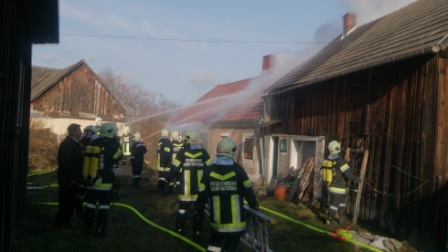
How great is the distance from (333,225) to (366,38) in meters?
6.87

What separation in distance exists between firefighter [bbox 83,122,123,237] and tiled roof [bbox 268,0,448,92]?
6.38 meters

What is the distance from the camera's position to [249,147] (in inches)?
745

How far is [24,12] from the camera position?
6113mm

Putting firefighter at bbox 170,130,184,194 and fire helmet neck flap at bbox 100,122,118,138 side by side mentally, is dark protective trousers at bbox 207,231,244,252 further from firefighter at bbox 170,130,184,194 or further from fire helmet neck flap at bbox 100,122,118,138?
firefighter at bbox 170,130,184,194

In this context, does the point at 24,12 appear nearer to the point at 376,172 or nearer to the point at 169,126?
the point at 376,172

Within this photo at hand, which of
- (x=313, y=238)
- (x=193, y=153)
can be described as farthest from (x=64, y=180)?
(x=313, y=238)

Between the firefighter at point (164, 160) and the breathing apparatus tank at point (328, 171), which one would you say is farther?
the firefighter at point (164, 160)

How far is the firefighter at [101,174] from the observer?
7.16 meters

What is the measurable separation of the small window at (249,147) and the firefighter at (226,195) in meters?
13.0

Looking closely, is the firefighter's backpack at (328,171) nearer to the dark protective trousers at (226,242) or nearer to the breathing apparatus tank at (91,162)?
the dark protective trousers at (226,242)

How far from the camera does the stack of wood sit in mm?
Result: 12523

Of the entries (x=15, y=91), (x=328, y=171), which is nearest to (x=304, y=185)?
(x=328, y=171)

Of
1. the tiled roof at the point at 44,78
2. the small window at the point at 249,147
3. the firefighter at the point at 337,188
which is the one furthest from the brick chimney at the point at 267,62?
the firefighter at the point at 337,188

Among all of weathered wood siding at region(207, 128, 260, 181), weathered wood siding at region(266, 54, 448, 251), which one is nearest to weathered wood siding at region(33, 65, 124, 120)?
weathered wood siding at region(207, 128, 260, 181)
